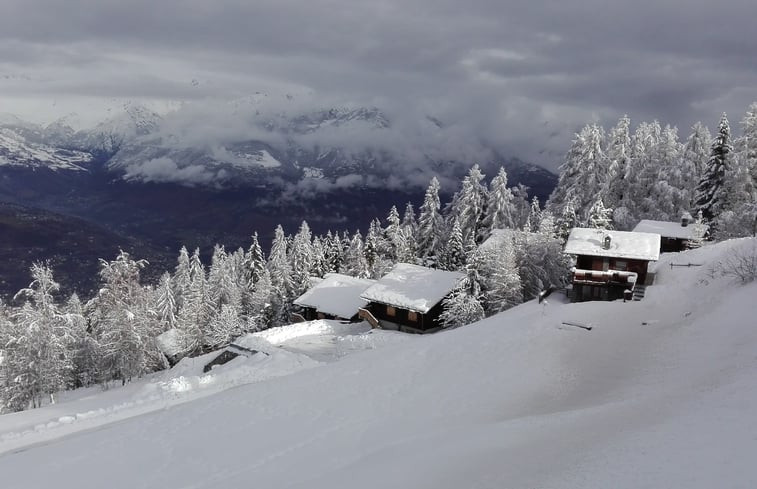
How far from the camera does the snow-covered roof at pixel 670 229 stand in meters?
49.8

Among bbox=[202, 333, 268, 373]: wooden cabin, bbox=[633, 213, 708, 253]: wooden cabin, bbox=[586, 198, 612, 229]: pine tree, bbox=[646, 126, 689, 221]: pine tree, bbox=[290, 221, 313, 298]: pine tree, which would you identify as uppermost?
bbox=[646, 126, 689, 221]: pine tree

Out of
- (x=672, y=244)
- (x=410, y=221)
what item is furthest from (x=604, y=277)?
(x=410, y=221)

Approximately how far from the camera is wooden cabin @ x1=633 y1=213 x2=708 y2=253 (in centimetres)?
4947

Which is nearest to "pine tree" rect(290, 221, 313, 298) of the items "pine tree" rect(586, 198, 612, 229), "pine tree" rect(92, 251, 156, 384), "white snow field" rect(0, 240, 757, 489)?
"pine tree" rect(92, 251, 156, 384)

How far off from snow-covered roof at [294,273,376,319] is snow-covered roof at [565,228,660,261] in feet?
75.1

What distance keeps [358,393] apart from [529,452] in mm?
11375

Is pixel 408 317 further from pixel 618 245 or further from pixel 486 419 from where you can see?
pixel 486 419

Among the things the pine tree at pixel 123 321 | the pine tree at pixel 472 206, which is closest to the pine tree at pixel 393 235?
the pine tree at pixel 472 206

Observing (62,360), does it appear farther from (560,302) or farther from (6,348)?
(560,302)

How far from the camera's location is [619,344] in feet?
78.9

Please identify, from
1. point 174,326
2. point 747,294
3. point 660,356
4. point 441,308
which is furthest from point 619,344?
point 174,326

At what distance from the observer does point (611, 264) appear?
36969 millimetres

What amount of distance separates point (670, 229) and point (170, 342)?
57.2m

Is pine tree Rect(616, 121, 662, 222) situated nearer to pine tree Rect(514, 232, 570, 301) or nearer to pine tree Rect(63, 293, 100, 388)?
pine tree Rect(514, 232, 570, 301)
